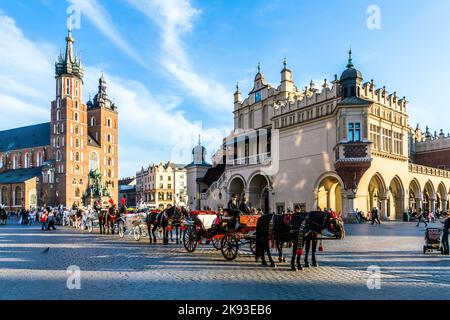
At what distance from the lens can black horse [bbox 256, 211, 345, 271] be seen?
10367mm

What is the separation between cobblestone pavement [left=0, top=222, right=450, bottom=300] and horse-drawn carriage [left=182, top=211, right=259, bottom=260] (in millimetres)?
449

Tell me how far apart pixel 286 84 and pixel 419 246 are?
25.6 m

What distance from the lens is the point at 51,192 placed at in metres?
88.1

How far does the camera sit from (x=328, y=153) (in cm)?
3222

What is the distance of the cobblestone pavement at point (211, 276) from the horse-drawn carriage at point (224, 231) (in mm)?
449

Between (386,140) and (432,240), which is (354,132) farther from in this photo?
(432,240)

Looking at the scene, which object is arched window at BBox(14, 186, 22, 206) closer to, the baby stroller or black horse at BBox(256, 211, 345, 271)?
→ black horse at BBox(256, 211, 345, 271)

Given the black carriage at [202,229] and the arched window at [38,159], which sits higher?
the arched window at [38,159]

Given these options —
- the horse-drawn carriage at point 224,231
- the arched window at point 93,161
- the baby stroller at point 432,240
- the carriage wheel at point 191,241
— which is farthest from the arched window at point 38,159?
the baby stroller at point 432,240

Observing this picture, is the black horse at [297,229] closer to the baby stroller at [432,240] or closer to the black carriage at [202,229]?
the black carriage at [202,229]

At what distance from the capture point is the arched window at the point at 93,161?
97.2 m

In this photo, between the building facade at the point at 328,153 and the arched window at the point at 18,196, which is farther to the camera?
the arched window at the point at 18,196

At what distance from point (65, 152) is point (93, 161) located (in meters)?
10.1

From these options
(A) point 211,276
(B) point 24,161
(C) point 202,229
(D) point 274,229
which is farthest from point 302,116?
(B) point 24,161
